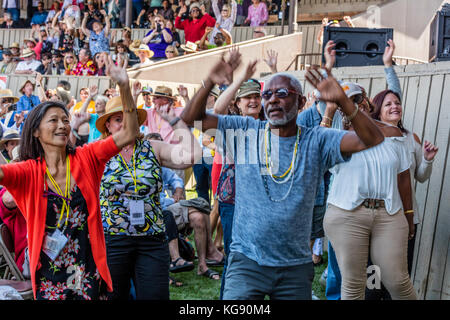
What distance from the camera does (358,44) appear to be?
689 cm

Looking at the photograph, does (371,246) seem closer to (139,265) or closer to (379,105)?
(379,105)

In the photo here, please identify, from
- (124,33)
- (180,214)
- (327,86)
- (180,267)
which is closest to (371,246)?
(327,86)

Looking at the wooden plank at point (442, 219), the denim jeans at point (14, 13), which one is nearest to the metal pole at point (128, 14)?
the denim jeans at point (14, 13)

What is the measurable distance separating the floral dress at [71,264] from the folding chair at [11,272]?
149 centimetres

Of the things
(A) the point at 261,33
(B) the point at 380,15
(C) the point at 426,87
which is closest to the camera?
(C) the point at 426,87

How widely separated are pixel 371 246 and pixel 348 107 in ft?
4.86

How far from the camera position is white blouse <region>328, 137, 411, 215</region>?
3.81 m

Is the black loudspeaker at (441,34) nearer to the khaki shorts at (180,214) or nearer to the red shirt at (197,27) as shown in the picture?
the khaki shorts at (180,214)

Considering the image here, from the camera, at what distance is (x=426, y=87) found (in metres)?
5.22

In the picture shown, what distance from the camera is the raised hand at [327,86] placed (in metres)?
2.72

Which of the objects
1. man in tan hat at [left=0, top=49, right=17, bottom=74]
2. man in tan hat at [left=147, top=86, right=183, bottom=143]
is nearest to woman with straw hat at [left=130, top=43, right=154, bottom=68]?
man in tan hat at [left=0, top=49, right=17, bottom=74]
